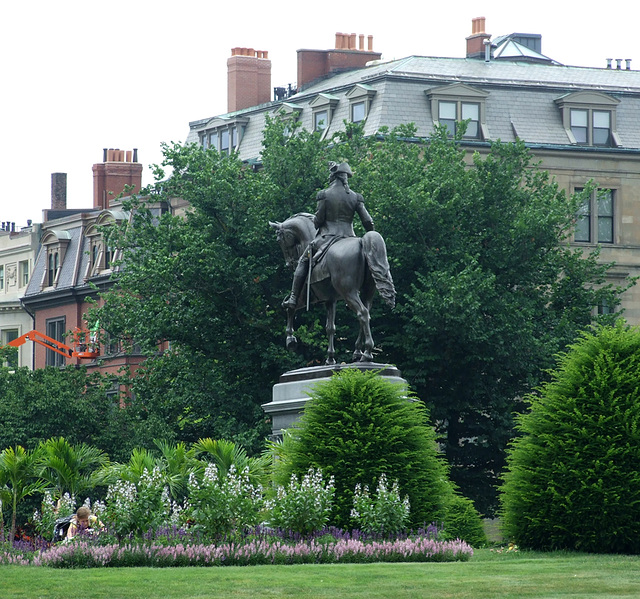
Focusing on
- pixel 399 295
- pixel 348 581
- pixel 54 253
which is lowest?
pixel 348 581

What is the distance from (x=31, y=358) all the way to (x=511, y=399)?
50.8m

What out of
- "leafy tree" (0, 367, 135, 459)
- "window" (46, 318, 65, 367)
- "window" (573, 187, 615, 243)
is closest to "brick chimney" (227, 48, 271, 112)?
"window" (46, 318, 65, 367)

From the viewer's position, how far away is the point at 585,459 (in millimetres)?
23500

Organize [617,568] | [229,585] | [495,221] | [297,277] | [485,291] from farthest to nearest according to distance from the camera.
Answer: [495,221]
[485,291]
[297,277]
[617,568]
[229,585]

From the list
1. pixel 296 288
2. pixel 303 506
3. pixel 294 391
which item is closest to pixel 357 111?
pixel 296 288

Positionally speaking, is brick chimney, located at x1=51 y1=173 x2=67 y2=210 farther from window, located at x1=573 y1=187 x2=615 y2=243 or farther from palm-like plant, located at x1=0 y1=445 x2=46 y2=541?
palm-like plant, located at x1=0 y1=445 x2=46 y2=541

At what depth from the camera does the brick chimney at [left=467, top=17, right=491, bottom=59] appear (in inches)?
2827

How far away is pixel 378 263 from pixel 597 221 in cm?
3760

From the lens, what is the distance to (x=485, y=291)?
43.3 meters

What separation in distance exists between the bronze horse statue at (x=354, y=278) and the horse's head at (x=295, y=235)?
2cm

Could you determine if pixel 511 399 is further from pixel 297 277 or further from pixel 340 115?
Result: pixel 340 115

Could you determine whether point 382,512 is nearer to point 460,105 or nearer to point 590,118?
point 460,105

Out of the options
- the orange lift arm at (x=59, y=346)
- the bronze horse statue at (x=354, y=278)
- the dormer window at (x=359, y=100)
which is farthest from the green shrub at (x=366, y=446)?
the orange lift arm at (x=59, y=346)

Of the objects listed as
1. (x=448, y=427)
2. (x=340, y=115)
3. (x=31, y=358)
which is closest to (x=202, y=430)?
(x=448, y=427)
